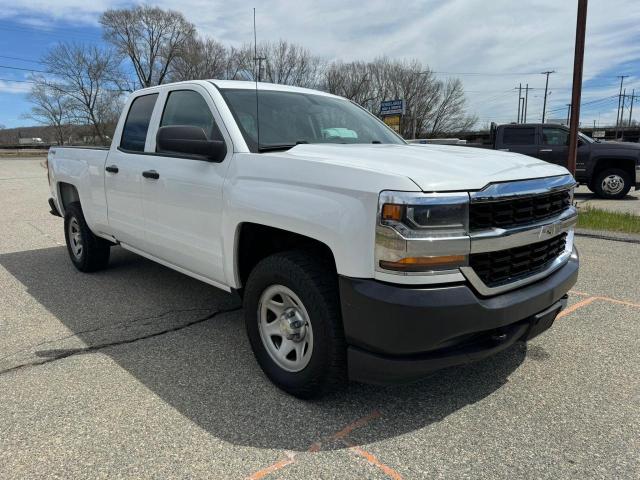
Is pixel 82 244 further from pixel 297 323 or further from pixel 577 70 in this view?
pixel 577 70

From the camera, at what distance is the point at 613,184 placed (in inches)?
539

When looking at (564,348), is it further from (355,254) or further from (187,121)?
(187,121)

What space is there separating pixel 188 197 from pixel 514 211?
2.15m

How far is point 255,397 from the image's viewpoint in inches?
118

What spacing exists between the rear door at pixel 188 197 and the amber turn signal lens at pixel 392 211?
1321mm

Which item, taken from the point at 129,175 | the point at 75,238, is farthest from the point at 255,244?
the point at 75,238

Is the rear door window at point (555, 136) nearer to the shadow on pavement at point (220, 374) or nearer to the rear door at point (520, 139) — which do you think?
the rear door at point (520, 139)

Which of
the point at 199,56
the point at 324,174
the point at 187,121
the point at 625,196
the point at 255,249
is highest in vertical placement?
the point at 199,56

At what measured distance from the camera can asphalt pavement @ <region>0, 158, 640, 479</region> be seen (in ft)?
7.87

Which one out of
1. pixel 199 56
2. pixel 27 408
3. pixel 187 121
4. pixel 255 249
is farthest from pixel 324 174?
pixel 199 56

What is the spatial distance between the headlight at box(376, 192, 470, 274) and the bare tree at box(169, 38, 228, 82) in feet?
157

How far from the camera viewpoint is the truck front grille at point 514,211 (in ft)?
7.97

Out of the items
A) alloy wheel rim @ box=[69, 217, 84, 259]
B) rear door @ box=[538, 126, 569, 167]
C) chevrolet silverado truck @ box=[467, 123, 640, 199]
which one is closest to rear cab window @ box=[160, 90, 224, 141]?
alloy wheel rim @ box=[69, 217, 84, 259]

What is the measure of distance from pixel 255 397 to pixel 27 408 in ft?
4.26
